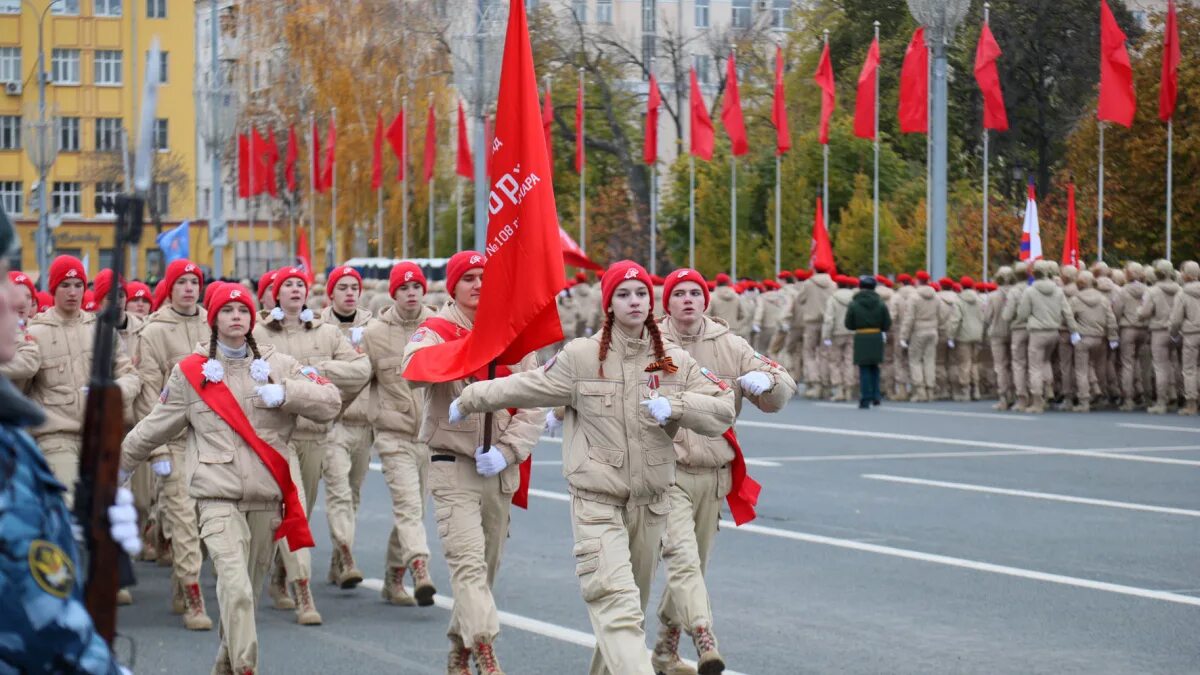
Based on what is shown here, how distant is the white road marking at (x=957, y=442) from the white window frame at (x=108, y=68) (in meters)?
68.8

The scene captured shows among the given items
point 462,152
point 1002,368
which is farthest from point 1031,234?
point 462,152

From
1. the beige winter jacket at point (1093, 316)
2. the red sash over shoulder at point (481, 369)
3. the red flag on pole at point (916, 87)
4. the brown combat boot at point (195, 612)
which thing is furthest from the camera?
the red flag on pole at point (916, 87)

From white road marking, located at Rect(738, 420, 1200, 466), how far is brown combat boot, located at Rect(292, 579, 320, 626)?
10458mm

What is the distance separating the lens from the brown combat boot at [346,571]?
11391mm

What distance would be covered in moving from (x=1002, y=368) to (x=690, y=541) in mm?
18032

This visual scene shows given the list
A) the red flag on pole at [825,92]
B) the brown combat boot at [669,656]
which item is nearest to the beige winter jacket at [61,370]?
the brown combat boot at [669,656]

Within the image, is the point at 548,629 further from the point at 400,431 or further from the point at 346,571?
the point at 346,571

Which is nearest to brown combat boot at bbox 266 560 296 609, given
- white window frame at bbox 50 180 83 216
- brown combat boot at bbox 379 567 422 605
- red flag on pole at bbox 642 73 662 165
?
brown combat boot at bbox 379 567 422 605

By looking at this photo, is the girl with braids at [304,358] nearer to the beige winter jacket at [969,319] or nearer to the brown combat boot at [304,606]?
the brown combat boot at [304,606]

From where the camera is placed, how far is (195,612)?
10172mm

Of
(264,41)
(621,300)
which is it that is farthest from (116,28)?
(621,300)

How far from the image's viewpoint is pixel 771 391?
339 inches

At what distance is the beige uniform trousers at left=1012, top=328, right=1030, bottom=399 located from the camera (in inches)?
1002

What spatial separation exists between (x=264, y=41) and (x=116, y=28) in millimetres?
25454
